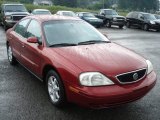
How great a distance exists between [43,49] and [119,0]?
101614mm

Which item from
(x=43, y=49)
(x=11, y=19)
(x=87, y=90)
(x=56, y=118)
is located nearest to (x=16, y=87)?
(x=43, y=49)

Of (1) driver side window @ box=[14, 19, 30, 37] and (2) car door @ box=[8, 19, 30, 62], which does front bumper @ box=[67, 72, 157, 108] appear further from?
(1) driver side window @ box=[14, 19, 30, 37]

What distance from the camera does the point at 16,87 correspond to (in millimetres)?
6281

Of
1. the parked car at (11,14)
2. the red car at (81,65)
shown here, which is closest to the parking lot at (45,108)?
the red car at (81,65)

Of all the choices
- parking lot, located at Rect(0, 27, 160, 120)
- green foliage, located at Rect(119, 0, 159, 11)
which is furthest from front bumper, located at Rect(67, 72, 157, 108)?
green foliage, located at Rect(119, 0, 159, 11)

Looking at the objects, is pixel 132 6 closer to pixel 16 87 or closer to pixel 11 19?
pixel 11 19

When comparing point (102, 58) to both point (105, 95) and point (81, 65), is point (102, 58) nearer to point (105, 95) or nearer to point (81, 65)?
point (81, 65)

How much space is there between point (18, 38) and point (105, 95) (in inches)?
135

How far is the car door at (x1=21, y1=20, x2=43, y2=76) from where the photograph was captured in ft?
19.1

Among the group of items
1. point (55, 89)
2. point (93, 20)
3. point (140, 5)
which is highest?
point (140, 5)

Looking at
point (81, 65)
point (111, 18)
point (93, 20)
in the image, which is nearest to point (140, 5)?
point (111, 18)

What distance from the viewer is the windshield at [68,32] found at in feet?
19.1

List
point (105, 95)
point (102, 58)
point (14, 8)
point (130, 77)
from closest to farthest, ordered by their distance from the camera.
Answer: point (105, 95)
point (130, 77)
point (102, 58)
point (14, 8)

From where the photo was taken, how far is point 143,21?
25.3 m
